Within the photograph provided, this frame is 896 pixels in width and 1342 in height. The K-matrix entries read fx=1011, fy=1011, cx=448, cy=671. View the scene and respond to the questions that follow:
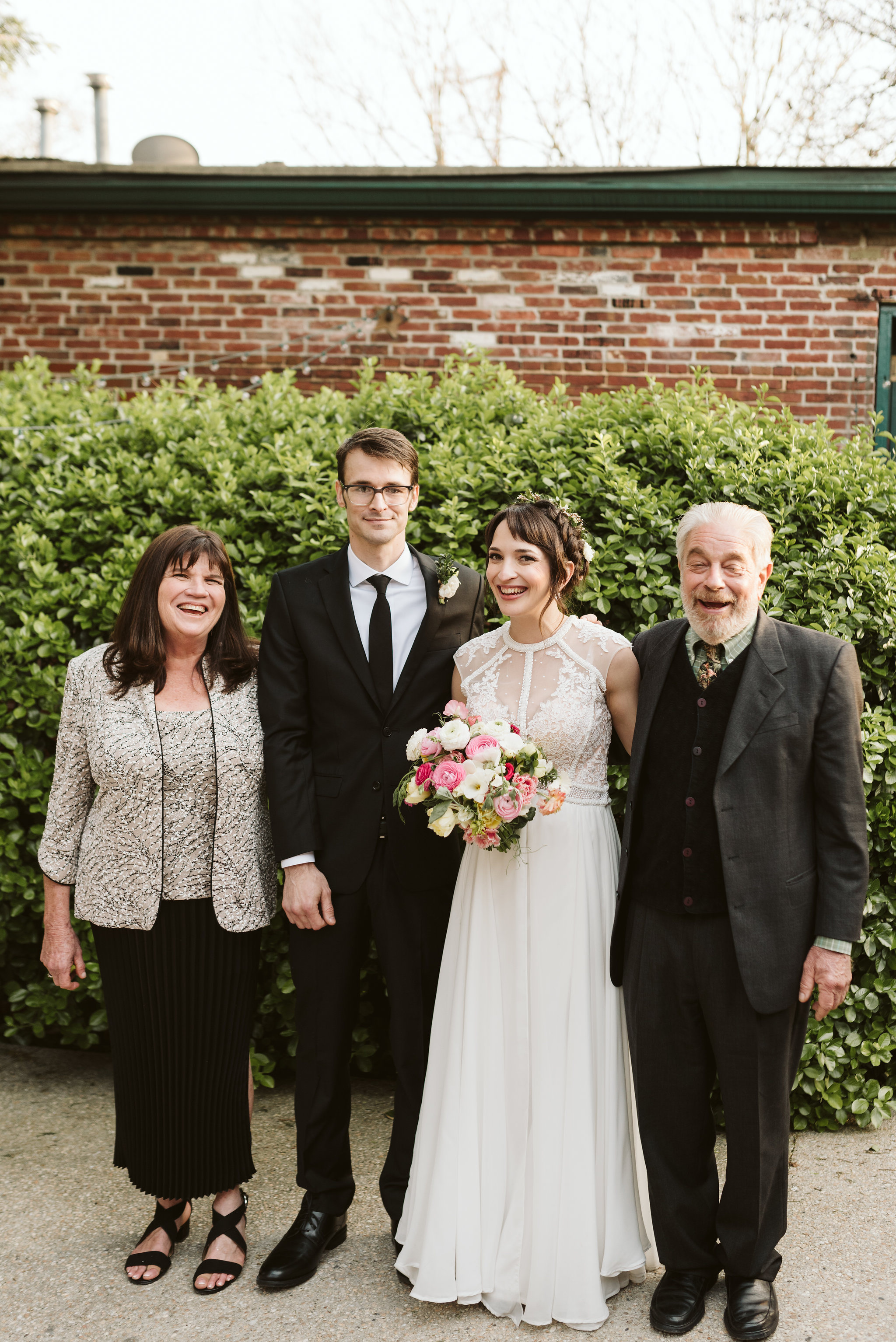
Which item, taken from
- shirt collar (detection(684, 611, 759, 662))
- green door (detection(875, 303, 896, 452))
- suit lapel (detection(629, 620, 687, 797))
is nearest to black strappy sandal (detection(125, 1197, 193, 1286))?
suit lapel (detection(629, 620, 687, 797))

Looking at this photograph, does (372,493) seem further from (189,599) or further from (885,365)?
(885,365)

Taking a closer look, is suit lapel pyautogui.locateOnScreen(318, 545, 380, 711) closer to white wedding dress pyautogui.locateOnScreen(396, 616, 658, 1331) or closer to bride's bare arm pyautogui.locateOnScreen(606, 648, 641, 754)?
white wedding dress pyautogui.locateOnScreen(396, 616, 658, 1331)

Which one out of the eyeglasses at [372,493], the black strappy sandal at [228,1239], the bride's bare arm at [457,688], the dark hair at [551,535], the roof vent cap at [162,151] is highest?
the roof vent cap at [162,151]

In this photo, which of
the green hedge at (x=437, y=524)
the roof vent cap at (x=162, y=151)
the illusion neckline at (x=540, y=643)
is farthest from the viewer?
the roof vent cap at (x=162, y=151)

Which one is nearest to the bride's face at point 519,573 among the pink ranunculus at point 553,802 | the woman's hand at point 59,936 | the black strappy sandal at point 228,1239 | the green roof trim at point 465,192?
the pink ranunculus at point 553,802

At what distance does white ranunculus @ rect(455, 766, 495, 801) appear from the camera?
8.91 feet

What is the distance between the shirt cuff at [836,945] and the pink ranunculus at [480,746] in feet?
3.34

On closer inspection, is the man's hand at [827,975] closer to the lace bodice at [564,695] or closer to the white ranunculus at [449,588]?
the lace bodice at [564,695]

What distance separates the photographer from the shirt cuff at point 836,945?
107 inches

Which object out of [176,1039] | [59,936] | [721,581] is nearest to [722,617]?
[721,581]

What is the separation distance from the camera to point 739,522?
9.06ft

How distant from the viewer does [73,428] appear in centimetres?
484

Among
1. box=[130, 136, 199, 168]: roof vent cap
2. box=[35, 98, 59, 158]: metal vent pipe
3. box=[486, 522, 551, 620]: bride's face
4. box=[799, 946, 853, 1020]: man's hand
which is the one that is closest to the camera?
box=[799, 946, 853, 1020]: man's hand

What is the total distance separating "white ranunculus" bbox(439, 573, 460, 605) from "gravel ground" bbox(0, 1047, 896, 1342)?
6.93ft
